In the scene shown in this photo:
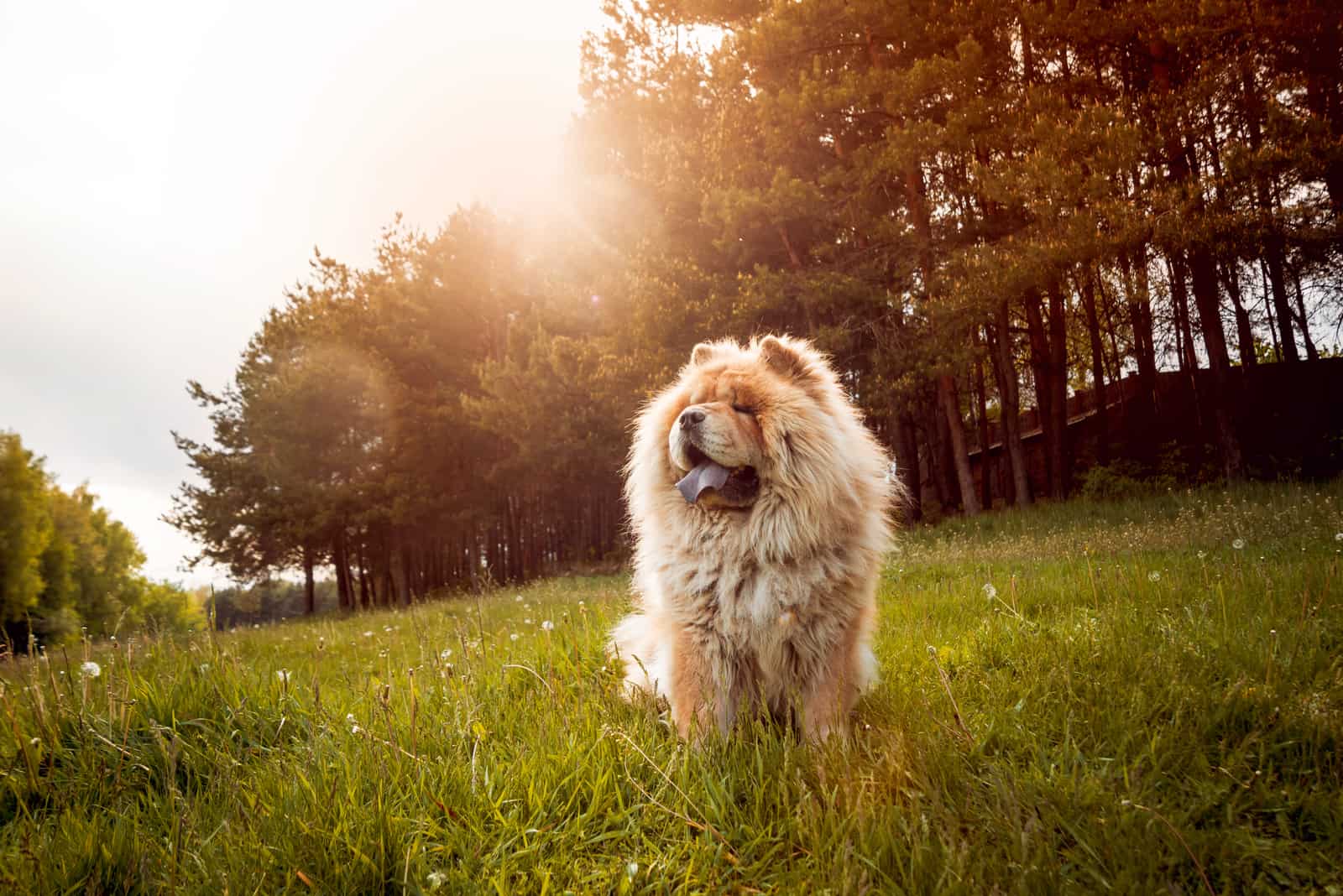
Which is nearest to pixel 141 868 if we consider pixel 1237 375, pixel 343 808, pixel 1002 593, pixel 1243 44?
pixel 343 808

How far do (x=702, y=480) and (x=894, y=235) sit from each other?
12.5 metres

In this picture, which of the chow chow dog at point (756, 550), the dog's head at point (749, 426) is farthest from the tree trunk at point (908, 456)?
the chow chow dog at point (756, 550)

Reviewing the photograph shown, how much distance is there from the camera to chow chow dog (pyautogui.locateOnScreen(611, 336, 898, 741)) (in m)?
2.97

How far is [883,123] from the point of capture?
14.5 meters

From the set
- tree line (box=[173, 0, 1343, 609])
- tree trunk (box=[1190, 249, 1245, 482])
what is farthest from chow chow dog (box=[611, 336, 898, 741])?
tree trunk (box=[1190, 249, 1245, 482])

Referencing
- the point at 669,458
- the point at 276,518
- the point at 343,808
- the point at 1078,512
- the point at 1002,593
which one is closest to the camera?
the point at 343,808

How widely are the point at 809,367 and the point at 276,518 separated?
25.3 m

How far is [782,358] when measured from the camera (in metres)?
3.73

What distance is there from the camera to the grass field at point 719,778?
1.83m

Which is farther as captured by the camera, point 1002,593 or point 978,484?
point 978,484

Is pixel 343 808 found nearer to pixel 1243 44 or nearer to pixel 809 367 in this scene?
pixel 809 367

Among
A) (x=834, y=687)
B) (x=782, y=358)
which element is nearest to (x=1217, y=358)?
(x=782, y=358)

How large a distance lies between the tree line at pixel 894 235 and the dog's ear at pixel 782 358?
9.19 m

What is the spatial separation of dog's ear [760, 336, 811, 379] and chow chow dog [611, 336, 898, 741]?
0.02 metres
